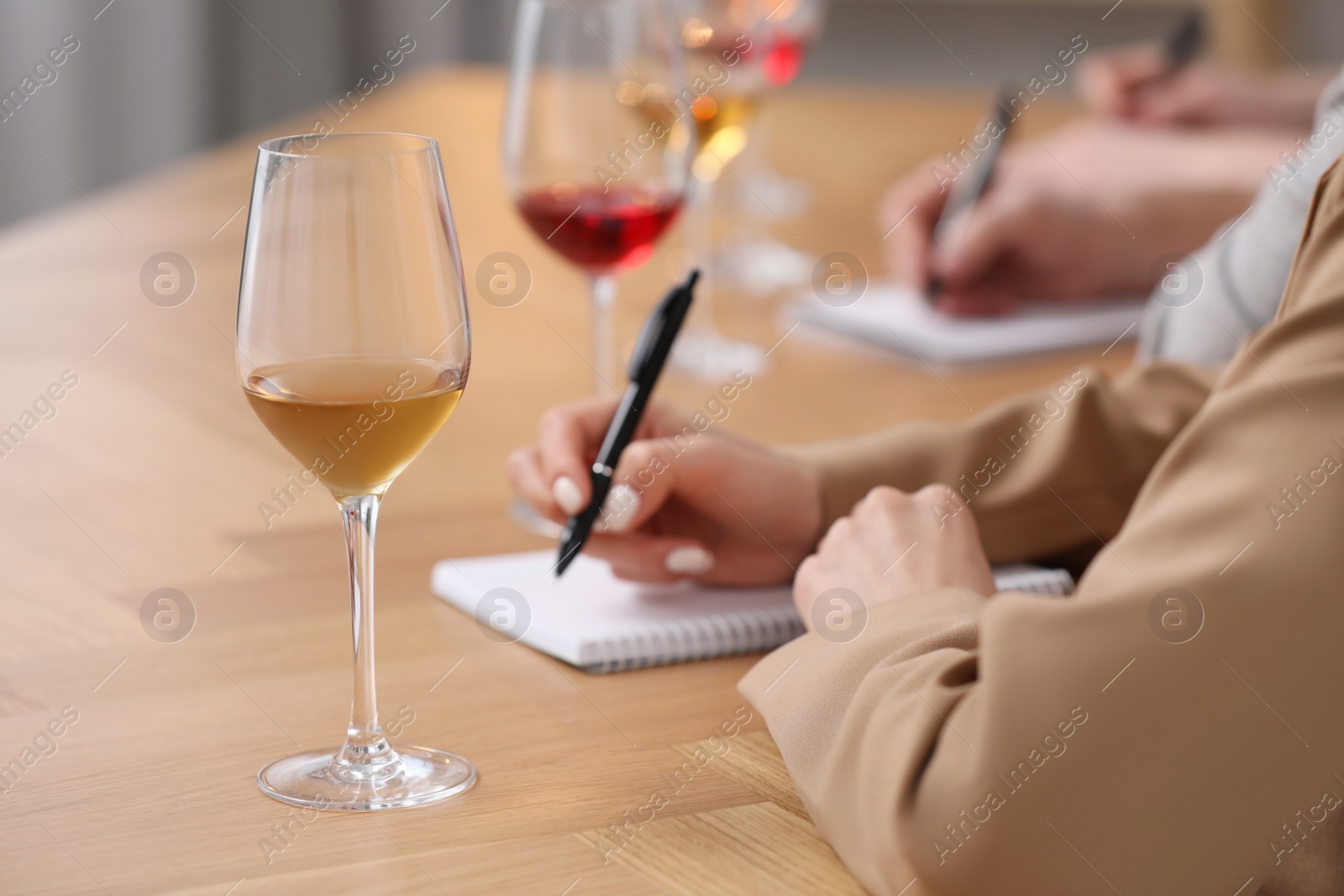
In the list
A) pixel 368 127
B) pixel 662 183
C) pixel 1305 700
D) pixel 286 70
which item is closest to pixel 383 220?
pixel 1305 700

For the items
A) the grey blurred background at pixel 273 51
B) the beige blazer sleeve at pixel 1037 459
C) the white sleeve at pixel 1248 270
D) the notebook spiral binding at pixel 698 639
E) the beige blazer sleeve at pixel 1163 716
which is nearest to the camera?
the beige blazer sleeve at pixel 1163 716

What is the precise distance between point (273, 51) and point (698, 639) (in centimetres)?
372

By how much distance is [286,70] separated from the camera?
4.21 m

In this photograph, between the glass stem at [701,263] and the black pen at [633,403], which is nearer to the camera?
the black pen at [633,403]

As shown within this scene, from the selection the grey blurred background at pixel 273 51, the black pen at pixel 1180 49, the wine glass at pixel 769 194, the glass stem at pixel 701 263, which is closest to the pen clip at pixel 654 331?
the glass stem at pixel 701 263

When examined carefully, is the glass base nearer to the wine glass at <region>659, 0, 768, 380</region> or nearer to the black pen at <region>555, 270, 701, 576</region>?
the black pen at <region>555, 270, 701, 576</region>

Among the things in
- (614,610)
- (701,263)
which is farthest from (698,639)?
(701,263)

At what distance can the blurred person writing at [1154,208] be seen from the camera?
111 centimetres

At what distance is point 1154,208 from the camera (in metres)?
1.64

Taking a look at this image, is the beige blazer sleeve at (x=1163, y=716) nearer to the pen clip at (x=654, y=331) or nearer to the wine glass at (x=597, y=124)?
the pen clip at (x=654, y=331)

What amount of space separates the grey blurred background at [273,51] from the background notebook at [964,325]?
255 cm

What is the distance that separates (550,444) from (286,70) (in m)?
3.63

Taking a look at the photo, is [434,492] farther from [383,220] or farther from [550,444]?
[383,220]

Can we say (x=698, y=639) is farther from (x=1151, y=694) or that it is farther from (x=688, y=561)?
(x=1151, y=694)
